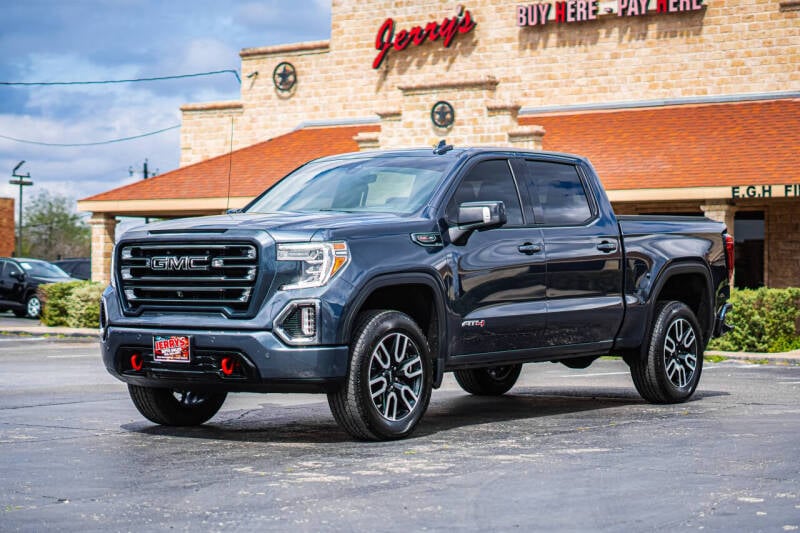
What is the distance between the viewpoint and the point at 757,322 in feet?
68.6

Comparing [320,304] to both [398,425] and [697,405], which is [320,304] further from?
[697,405]

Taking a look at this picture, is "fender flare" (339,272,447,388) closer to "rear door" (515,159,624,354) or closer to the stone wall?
"rear door" (515,159,624,354)

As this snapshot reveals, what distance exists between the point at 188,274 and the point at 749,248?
22.2 m

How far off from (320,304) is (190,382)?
3.72 feet

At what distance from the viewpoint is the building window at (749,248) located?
29.0 meters

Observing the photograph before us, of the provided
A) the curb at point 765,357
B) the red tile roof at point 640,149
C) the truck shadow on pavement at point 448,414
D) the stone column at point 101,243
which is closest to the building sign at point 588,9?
the red tile roof at point 640,149

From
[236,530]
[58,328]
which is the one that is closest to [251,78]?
[58,328]

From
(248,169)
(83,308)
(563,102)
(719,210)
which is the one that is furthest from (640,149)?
(83,308)

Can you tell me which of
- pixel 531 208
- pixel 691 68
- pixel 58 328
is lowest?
Answer: pixel 58 328

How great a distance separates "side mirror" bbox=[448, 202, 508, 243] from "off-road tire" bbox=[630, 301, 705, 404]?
261cm

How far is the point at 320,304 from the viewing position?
→ 8484mm

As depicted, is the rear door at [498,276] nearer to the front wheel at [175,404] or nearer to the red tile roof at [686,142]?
the front wheel at [175,404]

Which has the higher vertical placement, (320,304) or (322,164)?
(322,164)

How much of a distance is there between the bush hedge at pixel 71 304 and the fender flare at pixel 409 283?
786 inches
